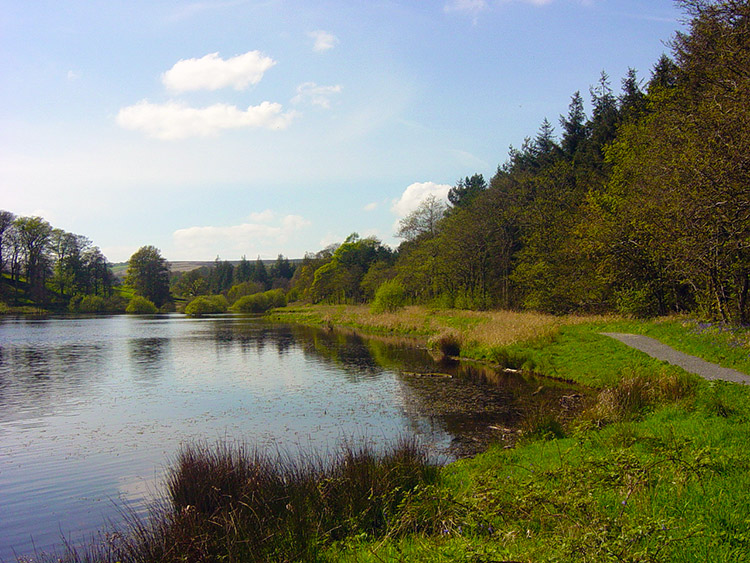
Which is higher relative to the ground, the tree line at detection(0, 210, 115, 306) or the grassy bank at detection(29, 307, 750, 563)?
the tree line at detection(0, 210, 115, 306)

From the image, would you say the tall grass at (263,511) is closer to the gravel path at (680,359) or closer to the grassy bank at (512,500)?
the grassy bank at (512,500)

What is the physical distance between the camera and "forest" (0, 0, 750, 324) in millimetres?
12750

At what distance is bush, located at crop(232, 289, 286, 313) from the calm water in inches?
2479

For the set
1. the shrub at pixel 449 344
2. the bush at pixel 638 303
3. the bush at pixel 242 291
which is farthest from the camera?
the bush at pixel 242 291

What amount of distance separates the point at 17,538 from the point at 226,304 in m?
100

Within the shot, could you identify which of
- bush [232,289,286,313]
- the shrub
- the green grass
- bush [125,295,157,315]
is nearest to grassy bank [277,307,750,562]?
the green grass

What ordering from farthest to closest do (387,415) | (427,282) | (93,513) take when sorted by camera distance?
1. (427,282)
2. (387,415)
3. (93,513)

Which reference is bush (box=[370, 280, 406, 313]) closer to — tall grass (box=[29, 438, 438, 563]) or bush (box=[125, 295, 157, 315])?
tall grass (box=[29, 438, 438, 563])

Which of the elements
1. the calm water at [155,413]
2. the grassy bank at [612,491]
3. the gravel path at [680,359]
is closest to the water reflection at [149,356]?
the calm water at [155,413]

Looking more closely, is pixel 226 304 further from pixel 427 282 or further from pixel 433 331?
pixel 433 331

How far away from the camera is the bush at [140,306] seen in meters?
90.5

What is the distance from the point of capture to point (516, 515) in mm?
5395

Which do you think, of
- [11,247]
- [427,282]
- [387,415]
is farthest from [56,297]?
[387,415]

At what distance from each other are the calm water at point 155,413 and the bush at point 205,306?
6174cm
